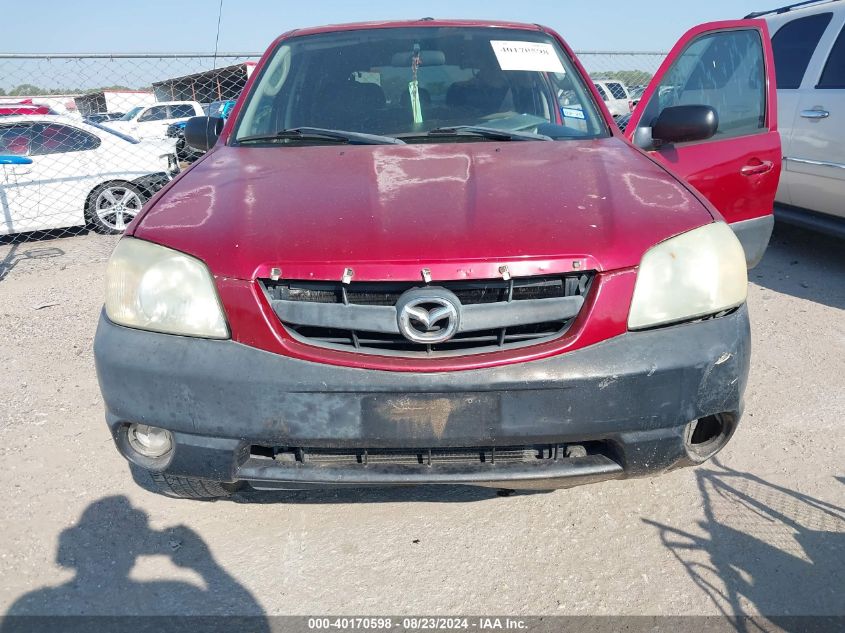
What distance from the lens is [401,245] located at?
1838mm

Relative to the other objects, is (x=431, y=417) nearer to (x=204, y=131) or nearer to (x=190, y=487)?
(x=190, y=487)

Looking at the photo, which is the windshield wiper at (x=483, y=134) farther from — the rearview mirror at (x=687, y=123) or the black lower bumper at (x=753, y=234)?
the black lower bumper at (x=753, y=234)

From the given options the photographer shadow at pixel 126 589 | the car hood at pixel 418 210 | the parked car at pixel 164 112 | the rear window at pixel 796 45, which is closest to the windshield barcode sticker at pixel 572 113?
the car hood at pixel 418 210

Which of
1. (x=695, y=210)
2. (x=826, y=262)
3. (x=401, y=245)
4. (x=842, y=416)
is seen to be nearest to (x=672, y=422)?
(x=695, y=210)

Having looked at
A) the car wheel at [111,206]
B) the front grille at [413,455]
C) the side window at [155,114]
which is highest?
the front grille at [413,455]

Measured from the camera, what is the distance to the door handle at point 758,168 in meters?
3.66

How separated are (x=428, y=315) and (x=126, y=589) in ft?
4.30

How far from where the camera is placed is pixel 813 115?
16.3 feet

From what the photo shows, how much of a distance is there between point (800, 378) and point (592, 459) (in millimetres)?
2061

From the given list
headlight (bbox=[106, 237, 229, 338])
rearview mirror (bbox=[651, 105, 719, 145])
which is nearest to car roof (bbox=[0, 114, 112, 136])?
headlight (bbox=[106, 237, 229, 338])

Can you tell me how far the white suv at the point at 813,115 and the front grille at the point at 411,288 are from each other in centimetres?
393

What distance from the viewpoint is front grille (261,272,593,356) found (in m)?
1.83

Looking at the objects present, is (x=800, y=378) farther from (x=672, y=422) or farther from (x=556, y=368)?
(x=556, y=368)

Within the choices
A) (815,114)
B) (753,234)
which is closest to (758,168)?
(753,234)
